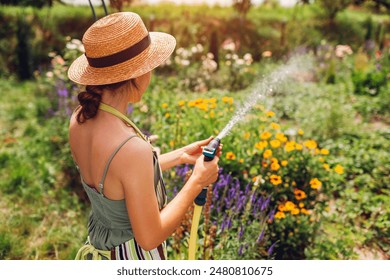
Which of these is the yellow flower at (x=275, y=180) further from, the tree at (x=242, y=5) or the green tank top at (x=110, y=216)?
the tree at (x=242, y=5)

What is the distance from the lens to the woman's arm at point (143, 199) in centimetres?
135

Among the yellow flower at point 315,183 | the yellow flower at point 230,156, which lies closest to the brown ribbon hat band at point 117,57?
the yellow flower at point 230,156

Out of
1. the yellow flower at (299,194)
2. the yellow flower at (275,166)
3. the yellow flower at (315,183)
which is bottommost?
the yellow flower at (299,194)

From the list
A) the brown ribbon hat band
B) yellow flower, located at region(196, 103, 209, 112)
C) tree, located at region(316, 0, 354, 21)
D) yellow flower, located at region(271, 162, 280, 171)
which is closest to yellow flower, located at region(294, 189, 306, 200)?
yellow flower, located at region(271, 162, 280, 171)

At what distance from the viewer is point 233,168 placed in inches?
130

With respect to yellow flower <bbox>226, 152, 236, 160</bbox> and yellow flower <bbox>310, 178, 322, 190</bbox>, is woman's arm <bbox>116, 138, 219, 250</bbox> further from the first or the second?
yellow flower <bbox>310, 178, 322, 190</bbox>

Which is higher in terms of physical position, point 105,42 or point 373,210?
point 105,42

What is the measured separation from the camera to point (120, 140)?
138 centimetres

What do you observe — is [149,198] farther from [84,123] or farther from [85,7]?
[85,7]

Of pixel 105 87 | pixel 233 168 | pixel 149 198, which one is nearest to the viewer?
pixel 149 198

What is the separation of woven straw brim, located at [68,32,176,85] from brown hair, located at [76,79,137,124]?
4 cm

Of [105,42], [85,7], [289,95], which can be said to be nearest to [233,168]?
[105,42]

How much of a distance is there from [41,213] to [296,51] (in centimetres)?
725
